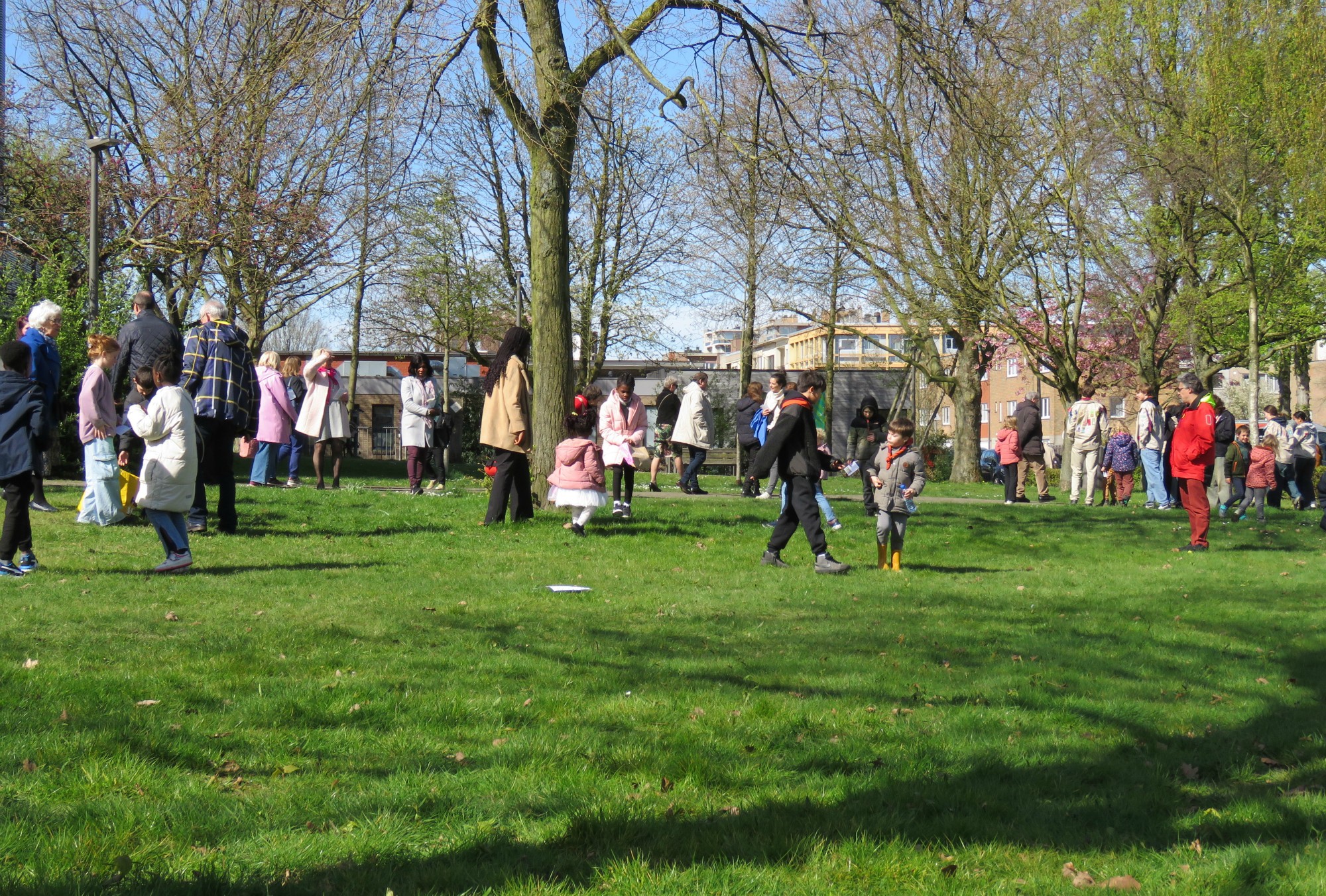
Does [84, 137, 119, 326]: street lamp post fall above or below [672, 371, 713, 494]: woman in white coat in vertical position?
above

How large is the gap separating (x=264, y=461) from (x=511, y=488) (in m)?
4.91

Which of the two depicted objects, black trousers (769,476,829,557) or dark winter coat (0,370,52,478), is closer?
dark winter coat (0,370,52,478)

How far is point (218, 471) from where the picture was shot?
10656 mm

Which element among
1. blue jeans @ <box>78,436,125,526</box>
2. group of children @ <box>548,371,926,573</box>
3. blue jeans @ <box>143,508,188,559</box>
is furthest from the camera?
blue jeans @ <box>78,436,125,526</box>

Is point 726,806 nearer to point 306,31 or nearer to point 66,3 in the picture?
point 306,31

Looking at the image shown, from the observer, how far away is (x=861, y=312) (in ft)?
128

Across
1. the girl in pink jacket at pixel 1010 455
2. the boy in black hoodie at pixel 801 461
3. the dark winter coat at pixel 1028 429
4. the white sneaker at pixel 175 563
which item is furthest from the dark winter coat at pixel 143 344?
the dark winter coat at pixel 1028 429

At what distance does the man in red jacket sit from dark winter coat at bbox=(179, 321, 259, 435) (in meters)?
10.2

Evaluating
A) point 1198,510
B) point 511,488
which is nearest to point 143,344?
point 511,488

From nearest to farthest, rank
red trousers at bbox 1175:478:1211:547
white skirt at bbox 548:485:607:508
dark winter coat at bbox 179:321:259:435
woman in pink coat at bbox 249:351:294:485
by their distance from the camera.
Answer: dark winter coat at bbox 179:321:259:435 < white skirt at bbox 548:485:607:508 < red trousers at bbox 1175:478:1211:547 < woman in pink coat at bbox 249:351:294:485

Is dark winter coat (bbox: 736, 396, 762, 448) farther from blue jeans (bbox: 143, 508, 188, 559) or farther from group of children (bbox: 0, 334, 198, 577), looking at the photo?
blue jeans (bbox: 143, 508, 188, 559)

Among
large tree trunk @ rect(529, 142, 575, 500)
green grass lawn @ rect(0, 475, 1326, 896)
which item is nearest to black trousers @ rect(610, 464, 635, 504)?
large tree trunk @ rect(529, 142, 575, 500)

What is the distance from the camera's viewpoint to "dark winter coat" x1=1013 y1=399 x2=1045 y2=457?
19891mm

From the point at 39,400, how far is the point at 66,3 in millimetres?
20971
